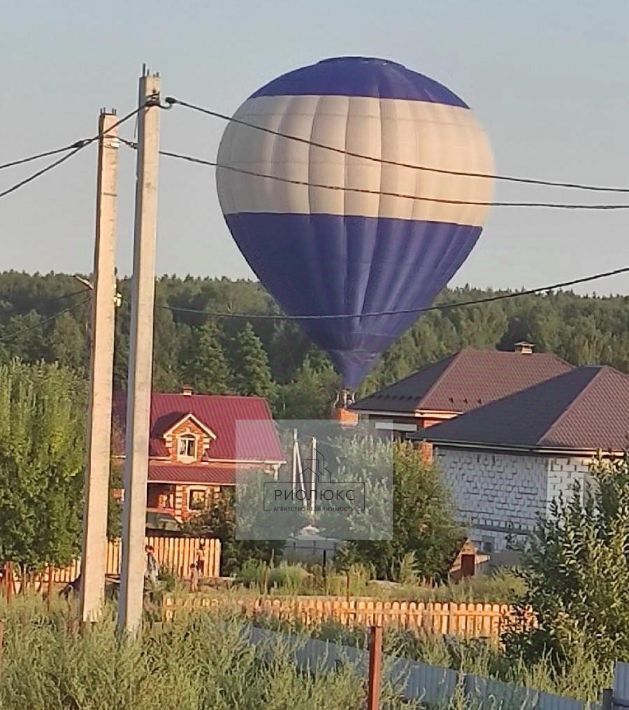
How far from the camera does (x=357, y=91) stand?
36062 millimetres

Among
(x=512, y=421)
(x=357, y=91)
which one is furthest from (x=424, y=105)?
(x=512, y=421)

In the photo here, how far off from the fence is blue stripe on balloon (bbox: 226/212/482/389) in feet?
70.4

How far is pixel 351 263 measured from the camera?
35.3 metres

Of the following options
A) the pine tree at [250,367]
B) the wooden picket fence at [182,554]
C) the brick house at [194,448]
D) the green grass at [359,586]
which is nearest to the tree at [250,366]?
the pine tree at [250,367]

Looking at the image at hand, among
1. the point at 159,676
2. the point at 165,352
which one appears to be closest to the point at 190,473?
the point at 159,676

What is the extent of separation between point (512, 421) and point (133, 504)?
27802 mm

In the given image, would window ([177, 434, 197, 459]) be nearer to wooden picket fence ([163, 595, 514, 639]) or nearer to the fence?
wooden picket fence ([163, 595, 514, 639])

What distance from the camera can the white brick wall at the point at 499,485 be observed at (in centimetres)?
3853

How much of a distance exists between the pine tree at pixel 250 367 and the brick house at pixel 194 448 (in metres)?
38.4

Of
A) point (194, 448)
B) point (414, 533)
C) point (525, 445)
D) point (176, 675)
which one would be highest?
point (194, 448)

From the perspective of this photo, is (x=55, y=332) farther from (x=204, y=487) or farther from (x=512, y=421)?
(x=512, y=421)

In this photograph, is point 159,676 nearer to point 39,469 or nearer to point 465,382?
point 39,469

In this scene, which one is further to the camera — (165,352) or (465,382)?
(165,352)

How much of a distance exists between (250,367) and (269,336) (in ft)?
24.4
